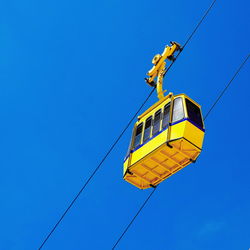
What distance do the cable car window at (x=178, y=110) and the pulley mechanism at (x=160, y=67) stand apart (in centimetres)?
217

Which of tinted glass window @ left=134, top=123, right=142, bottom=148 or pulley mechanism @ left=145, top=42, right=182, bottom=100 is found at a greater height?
pulley mechanism @ left=145, top=42, right=182, bottom=100

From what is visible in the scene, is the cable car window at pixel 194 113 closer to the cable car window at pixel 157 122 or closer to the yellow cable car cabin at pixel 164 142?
the yellow cable car cabin at pixel 164 142

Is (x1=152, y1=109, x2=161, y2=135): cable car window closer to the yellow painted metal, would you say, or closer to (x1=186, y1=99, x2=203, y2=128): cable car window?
the yellow painted metal

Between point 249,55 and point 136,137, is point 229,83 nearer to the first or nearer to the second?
point 249,55

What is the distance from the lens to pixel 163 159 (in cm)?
1502

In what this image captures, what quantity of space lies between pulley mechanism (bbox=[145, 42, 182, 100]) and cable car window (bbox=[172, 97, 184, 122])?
7.10 ft

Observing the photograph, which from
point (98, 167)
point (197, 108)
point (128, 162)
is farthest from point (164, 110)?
point (98, 167)

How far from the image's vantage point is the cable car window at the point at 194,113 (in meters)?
15.4

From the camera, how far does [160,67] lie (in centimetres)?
1919

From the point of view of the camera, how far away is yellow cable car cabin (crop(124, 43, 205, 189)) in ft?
48.3

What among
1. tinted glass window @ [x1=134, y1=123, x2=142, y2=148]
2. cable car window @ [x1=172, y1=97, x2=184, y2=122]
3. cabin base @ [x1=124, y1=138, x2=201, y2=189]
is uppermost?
cable car window @ [x1=172, y1=97, x2=184, y2=122]

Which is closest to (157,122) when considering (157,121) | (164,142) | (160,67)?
(157,121)

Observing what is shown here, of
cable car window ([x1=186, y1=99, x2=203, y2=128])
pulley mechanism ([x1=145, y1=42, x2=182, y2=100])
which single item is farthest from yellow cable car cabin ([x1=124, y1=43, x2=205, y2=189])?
pulley mechanism ([x1=145, y1=42, x2=182, y2=100])

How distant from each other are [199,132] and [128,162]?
8.10ft
